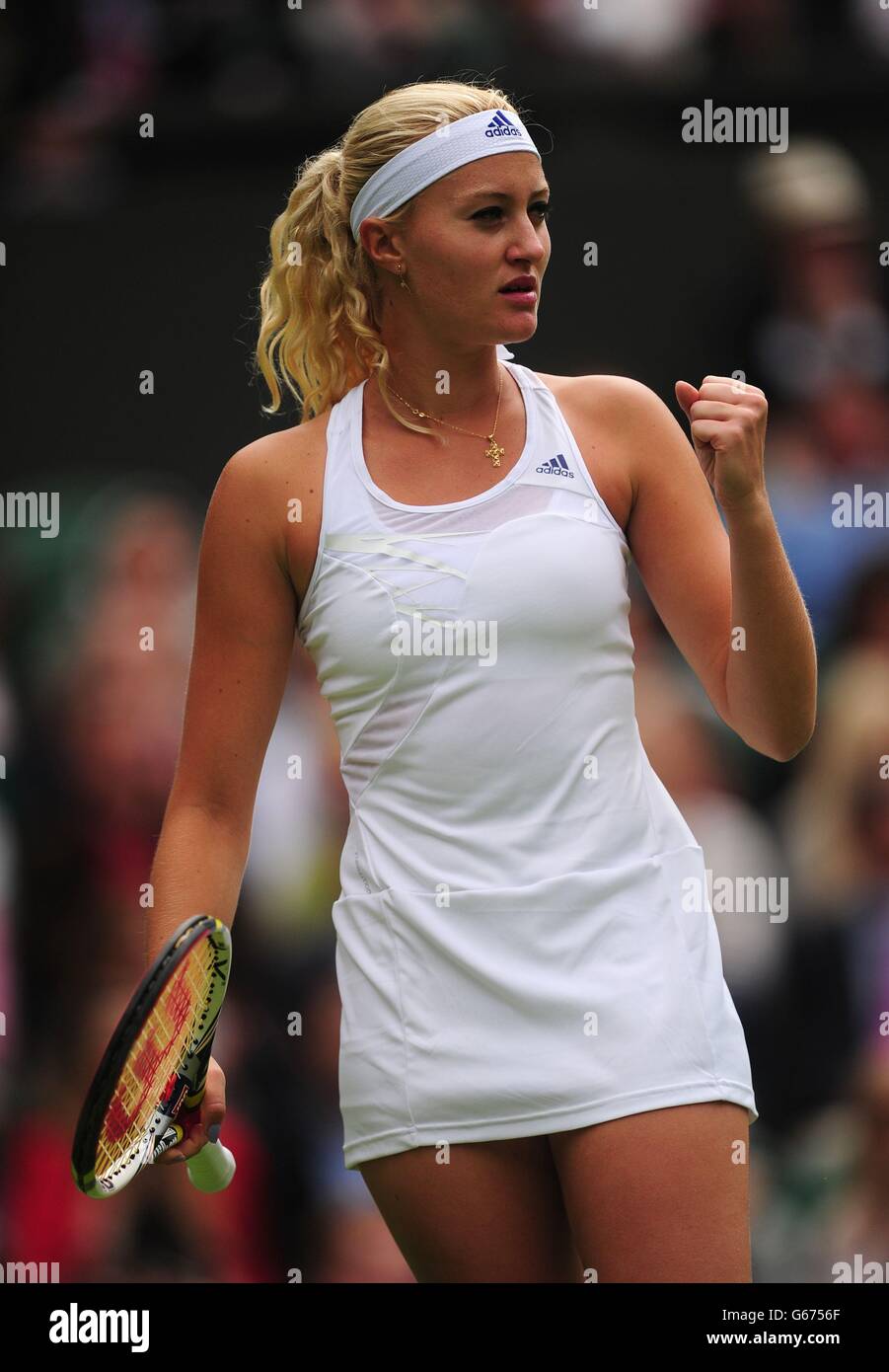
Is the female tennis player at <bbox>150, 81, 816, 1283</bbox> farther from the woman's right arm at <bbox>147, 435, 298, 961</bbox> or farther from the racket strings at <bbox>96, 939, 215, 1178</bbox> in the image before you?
the racket strings at <bbox>96, 939, 215, 1178</bbox>

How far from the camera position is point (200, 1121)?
7.63ft

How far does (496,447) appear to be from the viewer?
7.83ft

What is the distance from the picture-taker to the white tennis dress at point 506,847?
2.18 meters

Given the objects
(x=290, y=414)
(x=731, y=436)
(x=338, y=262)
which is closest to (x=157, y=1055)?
(x=731, y=436)

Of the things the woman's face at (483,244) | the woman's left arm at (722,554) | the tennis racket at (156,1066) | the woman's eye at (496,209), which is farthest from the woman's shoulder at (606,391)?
the tennis racket at (156,1066)

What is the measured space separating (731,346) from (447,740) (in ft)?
7.60

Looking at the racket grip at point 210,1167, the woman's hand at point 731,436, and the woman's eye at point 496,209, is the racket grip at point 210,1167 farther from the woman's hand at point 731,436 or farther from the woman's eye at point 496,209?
the woman's eye at point 496,209

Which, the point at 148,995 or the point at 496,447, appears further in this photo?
the point at 496,447

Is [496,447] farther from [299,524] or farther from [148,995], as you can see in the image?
[148,995]

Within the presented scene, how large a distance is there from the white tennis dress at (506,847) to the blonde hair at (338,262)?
0.25 metres

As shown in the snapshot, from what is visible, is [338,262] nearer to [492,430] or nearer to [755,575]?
[492,430]

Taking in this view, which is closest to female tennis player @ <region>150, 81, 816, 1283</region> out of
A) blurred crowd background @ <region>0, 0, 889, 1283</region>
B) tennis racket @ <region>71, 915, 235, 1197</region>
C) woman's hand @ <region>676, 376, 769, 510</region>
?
woman's hand @ <region>676, 376, 769, 510</region>

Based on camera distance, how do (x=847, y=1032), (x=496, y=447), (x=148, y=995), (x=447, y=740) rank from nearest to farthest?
(x=148, y=995) → (x=447, y=740) → (x=496, y=447) → (x=847, y=1032)
